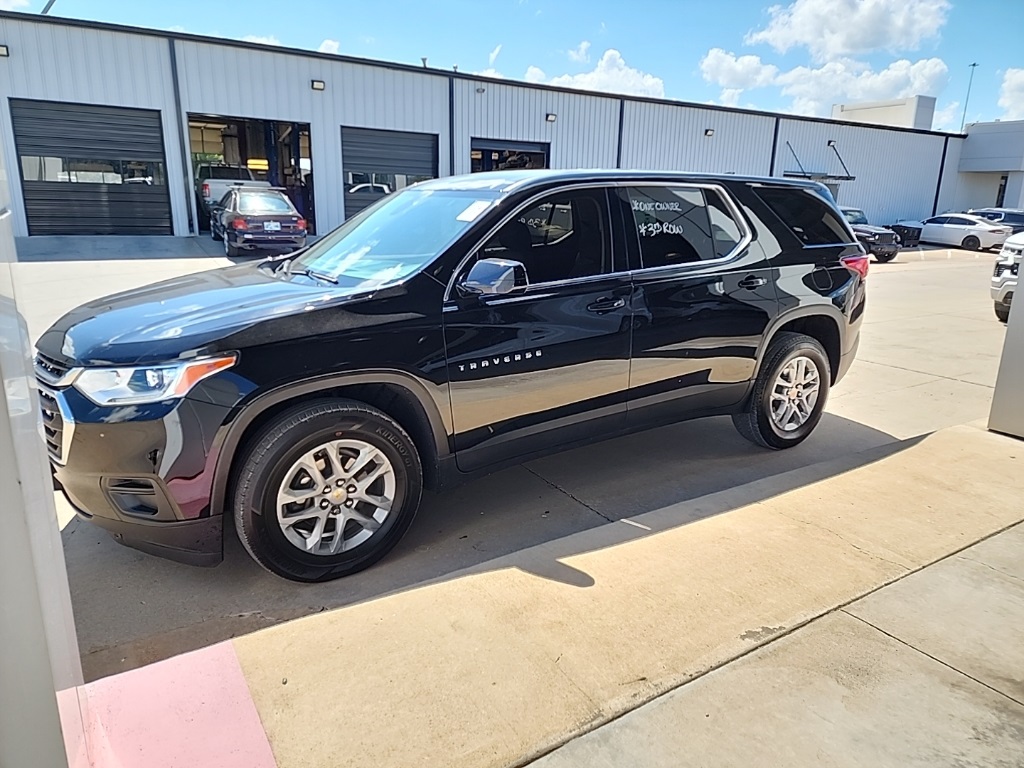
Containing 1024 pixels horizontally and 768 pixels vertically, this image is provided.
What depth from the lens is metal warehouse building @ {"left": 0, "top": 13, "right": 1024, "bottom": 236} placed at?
1797 centimetres

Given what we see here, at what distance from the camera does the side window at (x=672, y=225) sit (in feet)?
13.5

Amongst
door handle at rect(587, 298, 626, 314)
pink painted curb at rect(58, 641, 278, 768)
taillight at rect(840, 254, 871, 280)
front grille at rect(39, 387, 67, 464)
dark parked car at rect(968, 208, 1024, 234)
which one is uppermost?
dark parked car at rect(968, 208, 1024, 234)

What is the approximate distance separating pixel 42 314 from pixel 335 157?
43.2 ft

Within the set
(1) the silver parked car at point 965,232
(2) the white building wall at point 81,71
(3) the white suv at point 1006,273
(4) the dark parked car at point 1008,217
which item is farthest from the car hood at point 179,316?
(4) the dark parked car at point 1008,217

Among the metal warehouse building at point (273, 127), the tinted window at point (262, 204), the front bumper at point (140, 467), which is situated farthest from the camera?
the metal warehouse building at point (273, 127)

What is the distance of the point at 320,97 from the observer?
2067 centimetres

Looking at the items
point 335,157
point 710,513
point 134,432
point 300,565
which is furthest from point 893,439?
point 335,157

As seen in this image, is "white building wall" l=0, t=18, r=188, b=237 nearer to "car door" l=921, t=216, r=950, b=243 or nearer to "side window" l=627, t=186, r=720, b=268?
"side window" l=627, t=186, r=720, b=268

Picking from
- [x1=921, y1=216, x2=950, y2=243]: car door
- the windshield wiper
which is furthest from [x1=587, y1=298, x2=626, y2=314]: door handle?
[x1=921, y1=216, x2=950, y2=243]: car door

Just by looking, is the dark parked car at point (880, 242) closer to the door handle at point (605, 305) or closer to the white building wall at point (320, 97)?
the white building wall at point (320, 97)

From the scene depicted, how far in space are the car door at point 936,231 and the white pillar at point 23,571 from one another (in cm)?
3255

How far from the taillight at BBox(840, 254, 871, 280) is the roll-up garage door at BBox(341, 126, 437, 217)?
17.9 metres

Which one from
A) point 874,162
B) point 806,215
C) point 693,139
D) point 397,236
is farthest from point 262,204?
point 874,162

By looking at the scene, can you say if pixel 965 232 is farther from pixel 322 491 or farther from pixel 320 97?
pixel 322 491
